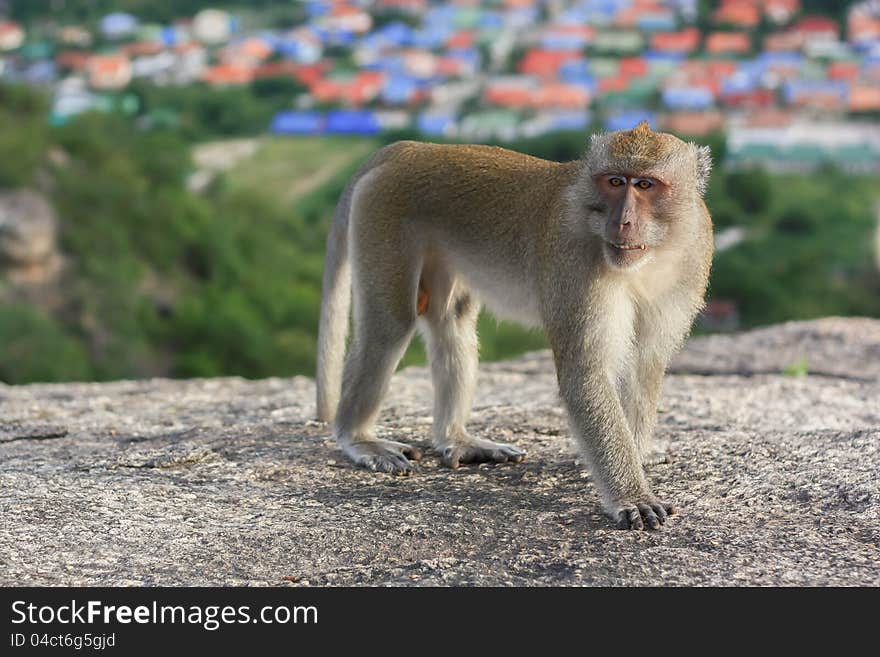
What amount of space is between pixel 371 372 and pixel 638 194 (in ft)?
4.37

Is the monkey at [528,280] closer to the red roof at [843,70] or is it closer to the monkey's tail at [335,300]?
the monkey's tail at [335,300]

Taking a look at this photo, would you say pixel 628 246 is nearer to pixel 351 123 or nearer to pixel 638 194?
pixel 638 194

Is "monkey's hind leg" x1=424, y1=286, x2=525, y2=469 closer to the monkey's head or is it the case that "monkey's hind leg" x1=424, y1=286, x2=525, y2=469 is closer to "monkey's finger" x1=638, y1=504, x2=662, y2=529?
"monkey's finger" x1=638, y1=504, x2=662, y2=529

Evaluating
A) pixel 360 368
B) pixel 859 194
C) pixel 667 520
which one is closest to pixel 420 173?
pixel 360 368

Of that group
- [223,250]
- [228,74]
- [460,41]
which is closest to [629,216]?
[223,250]

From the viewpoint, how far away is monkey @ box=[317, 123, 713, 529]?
12.9 feet

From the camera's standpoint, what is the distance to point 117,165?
31.8 meters

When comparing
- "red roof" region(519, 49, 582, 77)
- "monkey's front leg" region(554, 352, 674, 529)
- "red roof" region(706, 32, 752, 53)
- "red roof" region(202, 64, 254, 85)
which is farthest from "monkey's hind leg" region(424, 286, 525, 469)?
"red roof" region(706, 32, 752, 53)

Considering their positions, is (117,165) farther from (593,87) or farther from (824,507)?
(824,507)

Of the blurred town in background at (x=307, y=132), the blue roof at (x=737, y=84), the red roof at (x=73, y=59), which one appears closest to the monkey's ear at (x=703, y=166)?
the blurred town in background at (x=307, y=132)

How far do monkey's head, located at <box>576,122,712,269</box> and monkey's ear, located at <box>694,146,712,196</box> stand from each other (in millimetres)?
88

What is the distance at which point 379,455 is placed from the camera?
4.70 metres

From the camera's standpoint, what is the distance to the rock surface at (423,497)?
12.1 ft

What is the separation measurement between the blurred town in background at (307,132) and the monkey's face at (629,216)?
53.1 feet
